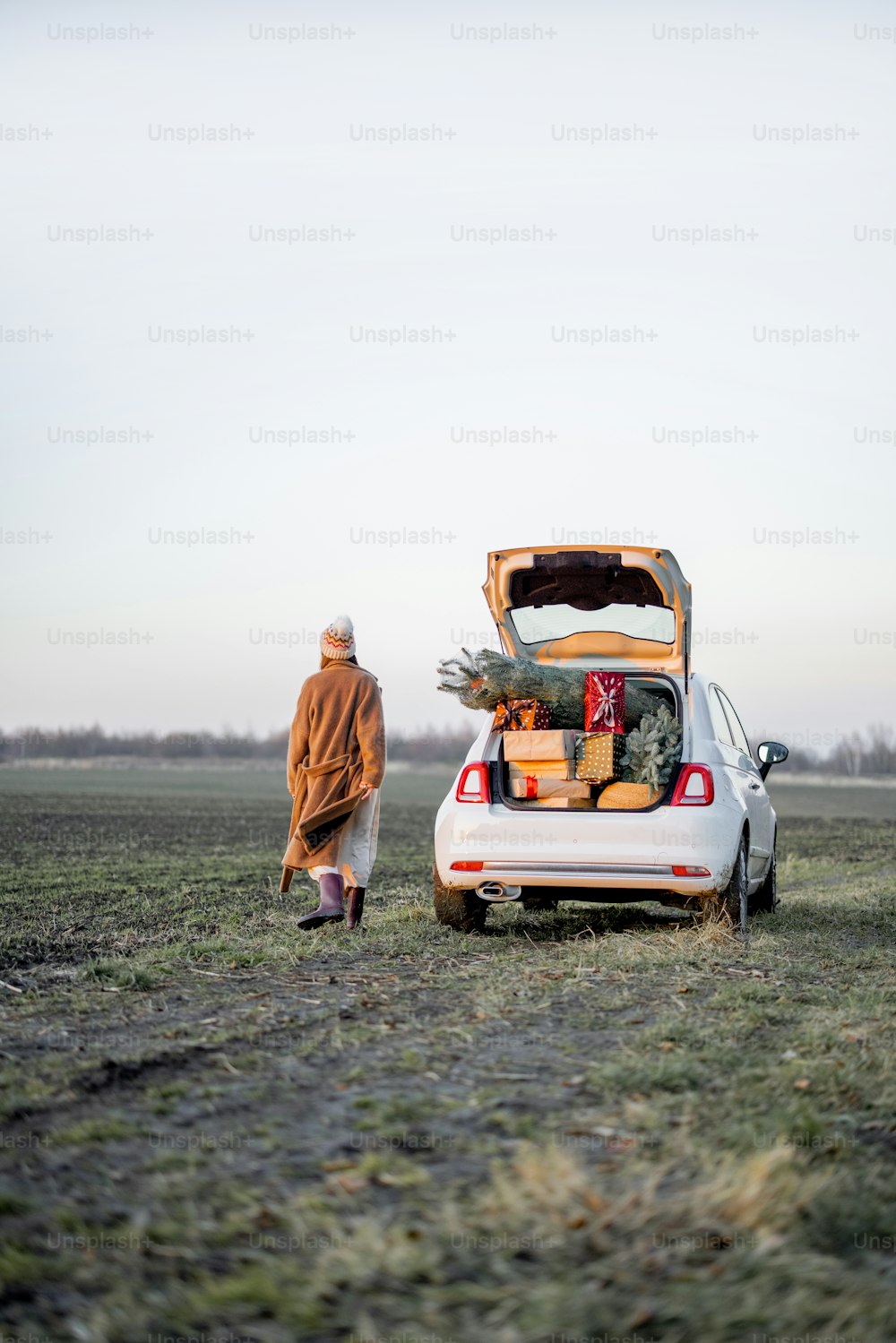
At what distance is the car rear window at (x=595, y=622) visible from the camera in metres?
9.51

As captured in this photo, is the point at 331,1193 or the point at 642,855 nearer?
the point at 331,1193

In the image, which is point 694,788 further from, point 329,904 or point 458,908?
point 329,904

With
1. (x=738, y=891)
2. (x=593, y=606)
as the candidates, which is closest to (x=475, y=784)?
(x=738, y=891)

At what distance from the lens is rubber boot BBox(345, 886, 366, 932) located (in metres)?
8.75

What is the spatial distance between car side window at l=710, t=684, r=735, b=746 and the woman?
2412 mm

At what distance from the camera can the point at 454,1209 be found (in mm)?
2988

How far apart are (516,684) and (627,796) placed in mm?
1113

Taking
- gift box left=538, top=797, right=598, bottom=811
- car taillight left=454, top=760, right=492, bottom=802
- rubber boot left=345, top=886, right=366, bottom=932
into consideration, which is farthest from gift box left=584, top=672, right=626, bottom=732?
rubber boot left=345, top=886, right=366, bottom=932

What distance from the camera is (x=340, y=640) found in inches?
362

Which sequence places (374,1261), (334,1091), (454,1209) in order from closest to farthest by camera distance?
(374,1261) → (454,1209) → (334,1091)

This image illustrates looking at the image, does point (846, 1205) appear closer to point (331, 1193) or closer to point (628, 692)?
point (331, 1193)

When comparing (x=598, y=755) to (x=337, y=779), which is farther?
(x=337, y=779)

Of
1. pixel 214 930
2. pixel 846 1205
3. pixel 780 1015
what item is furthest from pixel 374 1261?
pixel 214 930

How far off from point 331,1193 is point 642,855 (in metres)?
4.78
